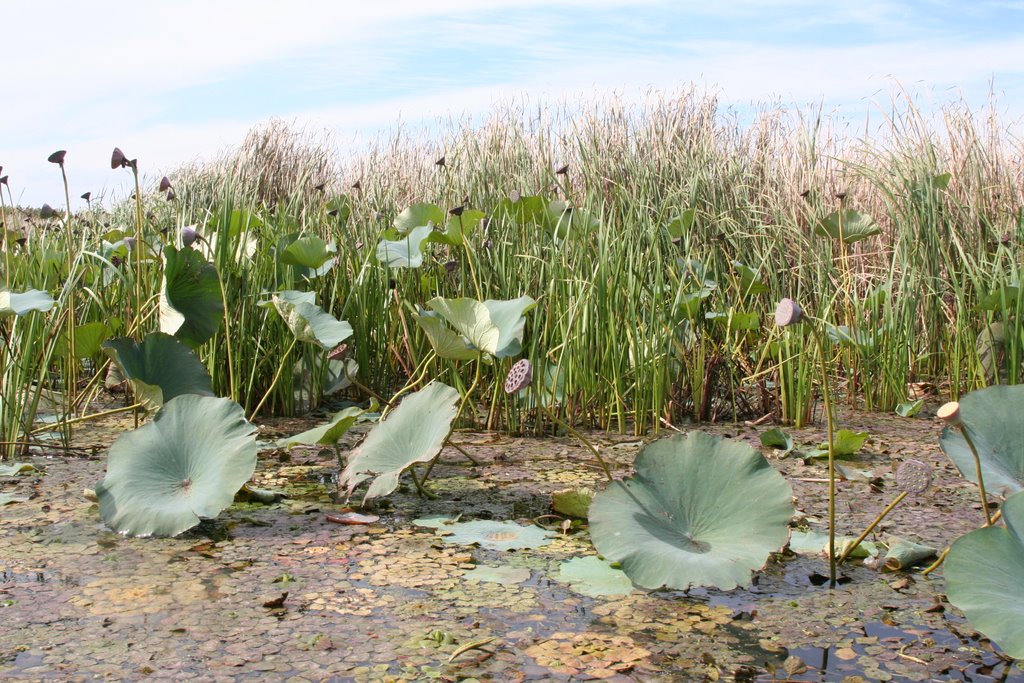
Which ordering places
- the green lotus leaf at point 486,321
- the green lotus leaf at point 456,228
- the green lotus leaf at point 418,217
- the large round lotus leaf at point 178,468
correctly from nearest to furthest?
the large round lotus leaf at point 178,468 < the green lotus leaf at point 486,321 < the green lotus leaf at point 456,228 < the green lotus leaf at point 418,217

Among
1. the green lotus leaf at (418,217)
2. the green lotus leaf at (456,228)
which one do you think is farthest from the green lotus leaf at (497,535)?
the green lotus leaf at (418,217)

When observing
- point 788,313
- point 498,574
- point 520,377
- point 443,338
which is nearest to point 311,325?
point 443,338

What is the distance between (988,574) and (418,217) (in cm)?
277

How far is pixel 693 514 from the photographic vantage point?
1781mm

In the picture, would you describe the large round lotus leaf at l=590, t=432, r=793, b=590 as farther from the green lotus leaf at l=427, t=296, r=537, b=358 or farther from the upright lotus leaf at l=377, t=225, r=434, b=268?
the upright lotus leaf at l=377, t=225, r=434, b=268

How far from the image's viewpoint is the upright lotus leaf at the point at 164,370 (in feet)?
8.91

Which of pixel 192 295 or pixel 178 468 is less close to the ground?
pixel 192 295

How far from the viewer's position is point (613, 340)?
3227 millimetres

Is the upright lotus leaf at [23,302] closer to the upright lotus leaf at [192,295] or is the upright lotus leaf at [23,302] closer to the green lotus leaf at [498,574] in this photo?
the upright lotus leaf at [192,295]

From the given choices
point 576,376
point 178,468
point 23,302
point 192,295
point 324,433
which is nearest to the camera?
point 178,468

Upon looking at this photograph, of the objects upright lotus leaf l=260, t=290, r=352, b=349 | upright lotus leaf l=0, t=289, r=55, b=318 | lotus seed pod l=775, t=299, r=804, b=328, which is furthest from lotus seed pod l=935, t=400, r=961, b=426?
upright lotus leaf l=0, t=289, r=55, b=318

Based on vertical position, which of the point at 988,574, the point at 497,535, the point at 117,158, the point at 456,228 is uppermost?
the point at 117,158

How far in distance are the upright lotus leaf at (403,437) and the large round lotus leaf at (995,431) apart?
110cm

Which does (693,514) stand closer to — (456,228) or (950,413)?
(950,413)
